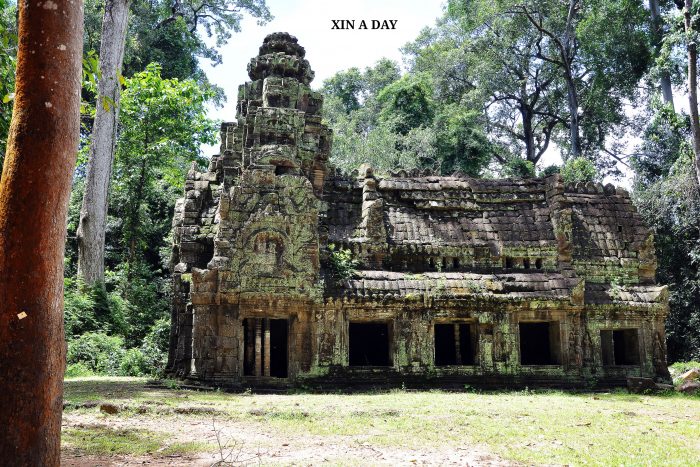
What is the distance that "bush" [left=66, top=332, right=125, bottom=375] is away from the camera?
17547 mm

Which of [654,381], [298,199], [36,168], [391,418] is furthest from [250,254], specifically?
[654,381]

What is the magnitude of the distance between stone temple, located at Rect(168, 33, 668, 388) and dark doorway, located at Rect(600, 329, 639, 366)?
5cm

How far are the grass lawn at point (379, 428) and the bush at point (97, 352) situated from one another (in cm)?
463

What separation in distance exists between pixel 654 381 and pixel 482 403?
19.2ft

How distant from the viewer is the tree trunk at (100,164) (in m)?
20.2

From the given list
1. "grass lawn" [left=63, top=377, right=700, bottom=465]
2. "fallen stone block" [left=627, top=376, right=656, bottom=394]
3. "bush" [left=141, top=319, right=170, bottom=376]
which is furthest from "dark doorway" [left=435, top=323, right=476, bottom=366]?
"bush" [left=141, top=319, right=170, bottom=376]

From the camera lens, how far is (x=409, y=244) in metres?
15.9

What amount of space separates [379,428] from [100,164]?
1491 centimetres

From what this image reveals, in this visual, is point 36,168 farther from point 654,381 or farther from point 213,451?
point 654,381

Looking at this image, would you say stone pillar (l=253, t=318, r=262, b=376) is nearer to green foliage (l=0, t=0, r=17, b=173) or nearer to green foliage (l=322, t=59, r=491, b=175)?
green foliage (l=0, t=0, r=17, b=173)

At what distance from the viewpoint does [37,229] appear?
16.5 feet

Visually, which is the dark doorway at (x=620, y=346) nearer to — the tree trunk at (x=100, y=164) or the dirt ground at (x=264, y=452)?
the dirt ground at (x=264, y=452)

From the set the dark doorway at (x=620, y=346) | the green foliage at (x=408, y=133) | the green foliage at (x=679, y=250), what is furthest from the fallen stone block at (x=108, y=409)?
the green foliage at (x=408, y=133)

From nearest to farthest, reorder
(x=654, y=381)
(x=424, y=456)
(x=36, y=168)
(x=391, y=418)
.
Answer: (x=36, y=168), (x=424, y=456), (x=391, y=418), (x=654, y=381)
